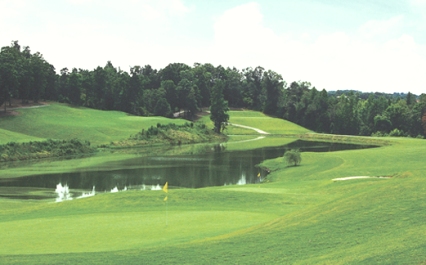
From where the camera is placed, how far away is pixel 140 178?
47.3m

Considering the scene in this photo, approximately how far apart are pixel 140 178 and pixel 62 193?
33.5 ft

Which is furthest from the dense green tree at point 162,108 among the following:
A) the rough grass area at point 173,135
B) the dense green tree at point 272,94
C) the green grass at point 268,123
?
the dense green tree at point 272,94

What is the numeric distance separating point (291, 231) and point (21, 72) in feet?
313

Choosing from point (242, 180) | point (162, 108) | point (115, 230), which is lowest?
point (242, 180)

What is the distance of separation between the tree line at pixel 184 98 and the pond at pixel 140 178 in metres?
50.8

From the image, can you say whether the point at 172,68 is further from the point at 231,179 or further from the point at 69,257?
the point at 69,257

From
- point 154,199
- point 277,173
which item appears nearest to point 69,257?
point 154,199

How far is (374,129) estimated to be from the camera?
129500 mm

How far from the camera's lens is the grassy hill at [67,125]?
3258 inches

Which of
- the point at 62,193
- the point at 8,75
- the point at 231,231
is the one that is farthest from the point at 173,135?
the point at 231,231

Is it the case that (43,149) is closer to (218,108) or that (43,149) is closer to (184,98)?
(218,108)

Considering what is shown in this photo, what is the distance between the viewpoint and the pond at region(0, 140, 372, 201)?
40250 mm

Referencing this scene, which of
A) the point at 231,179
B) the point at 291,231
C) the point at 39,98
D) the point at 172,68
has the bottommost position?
the point at 231,179

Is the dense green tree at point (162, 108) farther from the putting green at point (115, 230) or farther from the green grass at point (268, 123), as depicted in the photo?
the putting green at point (115, 230)
